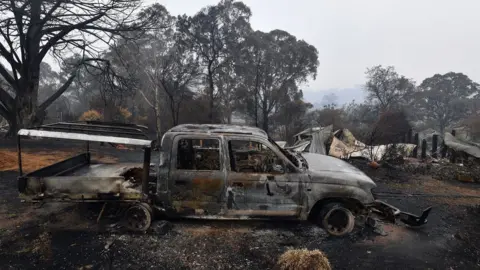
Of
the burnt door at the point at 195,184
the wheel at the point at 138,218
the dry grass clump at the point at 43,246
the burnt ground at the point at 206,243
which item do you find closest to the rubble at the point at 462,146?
the burnt ground at the point at 206,243

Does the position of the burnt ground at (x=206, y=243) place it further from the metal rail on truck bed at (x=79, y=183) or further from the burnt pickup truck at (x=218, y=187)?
the metal rail on truck bed at (x=79, y=183)

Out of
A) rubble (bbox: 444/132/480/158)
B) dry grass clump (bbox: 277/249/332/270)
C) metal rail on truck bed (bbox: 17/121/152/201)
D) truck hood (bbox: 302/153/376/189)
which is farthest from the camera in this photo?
rubble (bbox: 444/132/480/158)

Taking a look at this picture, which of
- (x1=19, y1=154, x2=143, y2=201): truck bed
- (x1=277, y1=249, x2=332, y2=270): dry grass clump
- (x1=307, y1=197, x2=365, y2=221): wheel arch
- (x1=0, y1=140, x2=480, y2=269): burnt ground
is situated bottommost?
(x1=0, y1=140, x2=480, y2=269): burnt ground

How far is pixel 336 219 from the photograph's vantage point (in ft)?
16.1

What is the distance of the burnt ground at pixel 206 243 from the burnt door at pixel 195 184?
519mm

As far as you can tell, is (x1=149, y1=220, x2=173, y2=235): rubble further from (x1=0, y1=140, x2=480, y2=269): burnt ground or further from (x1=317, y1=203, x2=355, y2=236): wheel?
(x1=317, y1=203, x2=355, y2=236): wheel

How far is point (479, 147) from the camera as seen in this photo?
1192 centimetres

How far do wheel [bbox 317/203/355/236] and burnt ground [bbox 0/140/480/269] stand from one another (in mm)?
156

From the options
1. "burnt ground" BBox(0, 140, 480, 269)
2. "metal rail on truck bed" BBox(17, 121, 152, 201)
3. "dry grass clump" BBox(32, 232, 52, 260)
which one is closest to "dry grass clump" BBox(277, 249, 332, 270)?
"burnt ground" BBox(0, 140, 480, 269)

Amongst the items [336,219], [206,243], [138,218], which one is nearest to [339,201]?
[336,219]

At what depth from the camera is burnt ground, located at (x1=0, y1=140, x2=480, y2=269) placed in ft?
13.3

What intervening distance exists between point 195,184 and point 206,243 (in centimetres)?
96

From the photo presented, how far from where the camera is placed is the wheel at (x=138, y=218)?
4.74 m

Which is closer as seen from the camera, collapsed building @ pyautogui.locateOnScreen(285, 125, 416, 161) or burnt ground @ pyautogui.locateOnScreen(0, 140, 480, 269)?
burnt ground @ pyautogui.locateOnScreen(0, 140, 480, 269)
